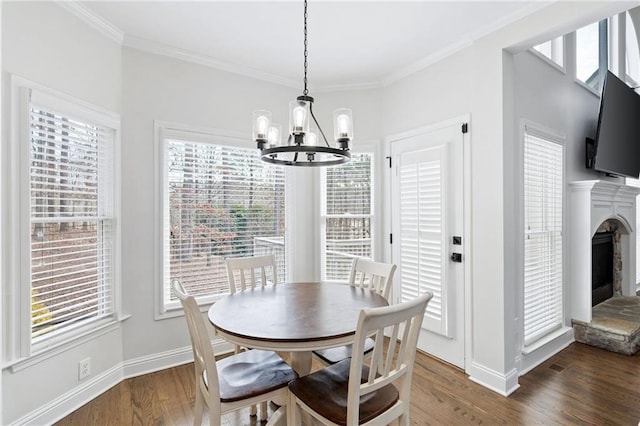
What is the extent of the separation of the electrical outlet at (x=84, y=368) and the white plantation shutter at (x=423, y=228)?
9.08 feet

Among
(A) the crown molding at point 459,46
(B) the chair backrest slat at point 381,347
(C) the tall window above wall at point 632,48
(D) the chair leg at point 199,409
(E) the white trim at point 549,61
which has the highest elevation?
(C) the tall window above wall at point 632,48

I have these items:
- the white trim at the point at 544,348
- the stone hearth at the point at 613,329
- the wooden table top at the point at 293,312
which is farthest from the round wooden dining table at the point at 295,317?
the stone hearth at the point at 613,329

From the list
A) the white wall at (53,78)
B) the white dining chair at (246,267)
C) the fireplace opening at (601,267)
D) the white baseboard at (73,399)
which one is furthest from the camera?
the fireplace opening at (601,267)

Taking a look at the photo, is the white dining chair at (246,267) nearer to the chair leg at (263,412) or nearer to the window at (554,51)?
the chair leg at (263,412)

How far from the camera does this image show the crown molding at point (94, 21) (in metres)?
2.20

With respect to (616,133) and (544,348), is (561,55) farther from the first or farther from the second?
(544,348)

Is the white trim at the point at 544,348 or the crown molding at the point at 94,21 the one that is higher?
the crown molding at the point at 94,21

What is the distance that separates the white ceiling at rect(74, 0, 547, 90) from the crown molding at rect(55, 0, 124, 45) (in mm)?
10

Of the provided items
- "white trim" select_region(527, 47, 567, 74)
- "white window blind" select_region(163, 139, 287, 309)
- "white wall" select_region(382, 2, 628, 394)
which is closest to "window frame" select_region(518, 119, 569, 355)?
"white wall" select_region(382, 2, 628, 394)

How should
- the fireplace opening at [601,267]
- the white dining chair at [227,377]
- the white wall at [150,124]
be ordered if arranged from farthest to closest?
the fireplace opening at [601,267] → the white wall at [150,124] → the white dining chair at [227,377]

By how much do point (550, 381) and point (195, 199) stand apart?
3.44m

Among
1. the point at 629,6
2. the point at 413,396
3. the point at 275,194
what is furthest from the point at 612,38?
the point at 413,396

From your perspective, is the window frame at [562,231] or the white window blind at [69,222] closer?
the white window blind at [69,222]

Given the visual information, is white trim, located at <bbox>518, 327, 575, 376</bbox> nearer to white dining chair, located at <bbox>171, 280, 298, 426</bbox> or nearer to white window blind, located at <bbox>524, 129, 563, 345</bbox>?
white window blind, located at <bbox>524, 129, 563, 345</bbox>
